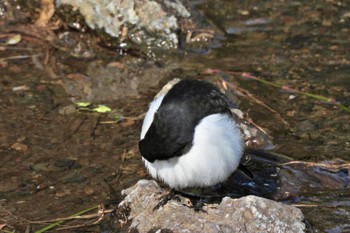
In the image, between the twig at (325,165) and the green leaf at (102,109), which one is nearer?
the twig at (325,165)

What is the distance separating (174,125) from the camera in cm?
405

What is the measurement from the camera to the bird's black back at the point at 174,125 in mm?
4016

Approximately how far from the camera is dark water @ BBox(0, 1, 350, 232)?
4.77 m

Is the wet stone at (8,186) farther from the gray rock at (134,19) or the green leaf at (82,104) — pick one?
the gray rock at (134,19)

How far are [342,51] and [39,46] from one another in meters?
2.76

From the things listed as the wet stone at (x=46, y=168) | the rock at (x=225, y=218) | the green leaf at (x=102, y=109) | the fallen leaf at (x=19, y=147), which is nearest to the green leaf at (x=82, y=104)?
the green leaf at (x=102, y=109)

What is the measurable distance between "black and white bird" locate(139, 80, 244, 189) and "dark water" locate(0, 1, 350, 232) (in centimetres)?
59

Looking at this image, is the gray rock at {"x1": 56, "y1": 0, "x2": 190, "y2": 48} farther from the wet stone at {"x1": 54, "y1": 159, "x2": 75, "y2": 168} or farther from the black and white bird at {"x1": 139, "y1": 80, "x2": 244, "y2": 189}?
the black and white bird at {"x1": 139, "y1": 80, "x2": 244, "y2": 189}

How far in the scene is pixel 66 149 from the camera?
5297 mm

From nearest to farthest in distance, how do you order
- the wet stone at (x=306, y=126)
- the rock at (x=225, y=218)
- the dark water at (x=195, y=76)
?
the rock at (x=225, y=218)
the dark water at (x=195, y=76)
the wet stone at (x=306, y=126)

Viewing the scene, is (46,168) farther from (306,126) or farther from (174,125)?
(306,126)

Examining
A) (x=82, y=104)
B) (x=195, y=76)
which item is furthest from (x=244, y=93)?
(x=82, y=104)

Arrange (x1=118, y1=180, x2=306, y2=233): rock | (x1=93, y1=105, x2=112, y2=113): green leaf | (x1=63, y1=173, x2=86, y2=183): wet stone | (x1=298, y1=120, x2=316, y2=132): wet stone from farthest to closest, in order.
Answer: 1. (x1=93, y1=105, x2=112, y2=113): green leaf
2. (x1=298, y1=120, x2=316, y2=132): wet stone
3. (x1=63, y1=173, x2=86, y2=183): wet stone
4. (x1=118, y1=180, x2=306, y2=233): rock

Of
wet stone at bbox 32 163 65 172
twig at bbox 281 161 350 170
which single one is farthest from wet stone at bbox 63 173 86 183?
twig at bbox 281 161 350 170
